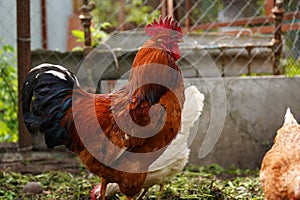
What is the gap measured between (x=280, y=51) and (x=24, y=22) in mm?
3009

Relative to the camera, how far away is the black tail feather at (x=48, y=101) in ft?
10.9

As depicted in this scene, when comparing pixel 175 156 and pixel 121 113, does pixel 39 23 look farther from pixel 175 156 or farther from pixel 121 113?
pixel 121 113

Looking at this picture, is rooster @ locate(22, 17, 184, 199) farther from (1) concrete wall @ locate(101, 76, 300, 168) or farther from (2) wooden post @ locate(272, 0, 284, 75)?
(2) wooden post @ locate(272, 0, 284, 75)

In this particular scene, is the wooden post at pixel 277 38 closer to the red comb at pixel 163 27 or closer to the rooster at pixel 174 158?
the rooster at pixel 174 158

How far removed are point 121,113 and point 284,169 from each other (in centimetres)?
118

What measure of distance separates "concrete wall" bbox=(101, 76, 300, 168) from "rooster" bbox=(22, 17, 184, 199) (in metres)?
1.80

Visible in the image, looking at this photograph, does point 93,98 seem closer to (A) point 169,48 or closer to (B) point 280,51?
(A) point 169,48

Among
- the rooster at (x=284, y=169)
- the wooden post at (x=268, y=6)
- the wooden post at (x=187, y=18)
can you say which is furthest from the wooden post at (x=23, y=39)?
the wooden post at (x=268, y=6)

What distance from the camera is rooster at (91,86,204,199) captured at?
362 centimetres

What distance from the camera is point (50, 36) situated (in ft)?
26.2

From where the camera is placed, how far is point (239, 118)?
205 inches

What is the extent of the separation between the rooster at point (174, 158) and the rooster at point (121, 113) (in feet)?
0.91

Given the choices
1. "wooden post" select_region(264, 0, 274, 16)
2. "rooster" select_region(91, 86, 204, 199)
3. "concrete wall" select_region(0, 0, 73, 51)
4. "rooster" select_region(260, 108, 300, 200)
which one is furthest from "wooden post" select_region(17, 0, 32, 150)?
"wooden post" select_region(264, 0, 274, 16)

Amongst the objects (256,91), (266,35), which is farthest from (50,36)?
(256,91)
